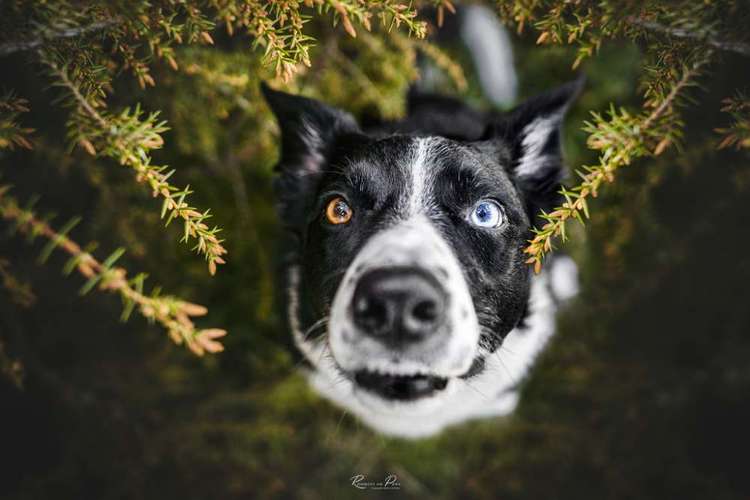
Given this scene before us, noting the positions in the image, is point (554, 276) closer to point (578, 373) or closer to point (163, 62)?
point (578, 373)

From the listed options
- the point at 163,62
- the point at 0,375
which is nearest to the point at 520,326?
the point at 163,62

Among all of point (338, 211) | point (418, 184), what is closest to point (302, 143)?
point (338, 211)

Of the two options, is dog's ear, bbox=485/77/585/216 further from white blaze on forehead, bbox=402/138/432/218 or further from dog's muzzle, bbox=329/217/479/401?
dog's muzzle, bbox=329/217/479/401

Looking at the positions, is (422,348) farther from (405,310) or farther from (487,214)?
(487,214)

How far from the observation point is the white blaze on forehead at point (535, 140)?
1867 millimetres

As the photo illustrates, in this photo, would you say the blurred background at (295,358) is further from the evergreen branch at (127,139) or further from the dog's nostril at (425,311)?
the dog's nostril at (425,311)

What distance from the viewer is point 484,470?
2.96 meters

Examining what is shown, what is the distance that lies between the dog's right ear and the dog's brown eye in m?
0.32

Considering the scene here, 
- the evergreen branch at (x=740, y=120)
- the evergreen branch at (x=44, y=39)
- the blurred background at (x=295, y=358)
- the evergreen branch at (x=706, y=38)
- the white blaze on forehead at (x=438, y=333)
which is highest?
the evergreen branch at (x=706, y=38)

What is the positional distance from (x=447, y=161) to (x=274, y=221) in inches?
66.2

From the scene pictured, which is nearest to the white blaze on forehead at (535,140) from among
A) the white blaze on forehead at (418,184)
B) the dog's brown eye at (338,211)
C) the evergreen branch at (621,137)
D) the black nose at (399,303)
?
the white blaze on forehead at (418,184)

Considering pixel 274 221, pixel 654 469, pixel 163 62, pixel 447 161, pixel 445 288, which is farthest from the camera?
pixel 274 221

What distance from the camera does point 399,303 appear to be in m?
1.32

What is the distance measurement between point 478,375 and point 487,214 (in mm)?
623
